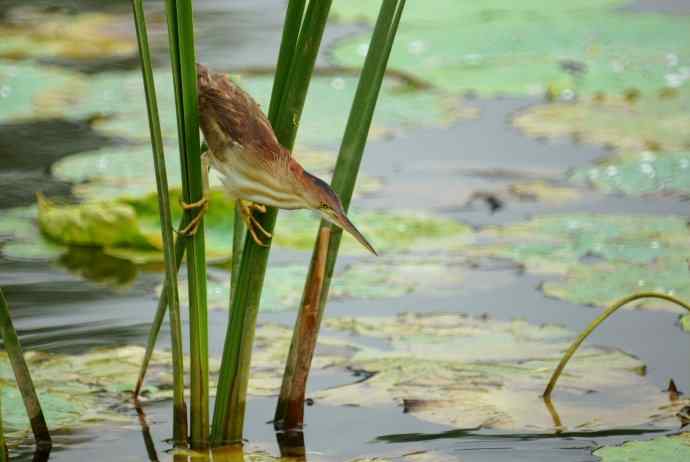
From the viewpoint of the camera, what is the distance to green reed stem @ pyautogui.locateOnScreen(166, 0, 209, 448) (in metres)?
2.05

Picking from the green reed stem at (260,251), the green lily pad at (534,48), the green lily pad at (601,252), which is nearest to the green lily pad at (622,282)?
the green lily pad at (601,252)

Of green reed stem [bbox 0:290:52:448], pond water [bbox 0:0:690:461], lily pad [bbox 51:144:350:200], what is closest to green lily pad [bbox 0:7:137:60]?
pond water [bbox 0:0:690:461]

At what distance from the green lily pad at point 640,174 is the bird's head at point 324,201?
240cm

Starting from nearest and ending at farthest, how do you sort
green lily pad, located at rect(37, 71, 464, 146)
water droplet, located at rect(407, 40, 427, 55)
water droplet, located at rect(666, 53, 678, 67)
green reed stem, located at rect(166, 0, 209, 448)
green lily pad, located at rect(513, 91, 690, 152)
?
1. green reed stem, located at rect(166, 0, 209, 448)
2. green lily pad, located at rect(513, 91, 690, 152)
3. green lily pad, located at rect(37, 71, 464, 146)
4. water droplet, located at rect(666, 53, 678, 67)
5. water droplet, located at rect(407, 40, 427, 55)

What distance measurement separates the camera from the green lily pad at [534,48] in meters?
5.73

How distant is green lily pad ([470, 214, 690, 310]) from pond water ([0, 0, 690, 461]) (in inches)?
0.4

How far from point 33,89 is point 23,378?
361 centimetres

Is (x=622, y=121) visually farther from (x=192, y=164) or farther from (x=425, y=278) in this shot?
(x=192, y=164)

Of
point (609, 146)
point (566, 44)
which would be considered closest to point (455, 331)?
point (609, 146)

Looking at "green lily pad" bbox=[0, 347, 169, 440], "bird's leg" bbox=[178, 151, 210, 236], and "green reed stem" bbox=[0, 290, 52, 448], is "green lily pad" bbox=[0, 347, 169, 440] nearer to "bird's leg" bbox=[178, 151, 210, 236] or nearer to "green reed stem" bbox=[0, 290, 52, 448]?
"green reed stem" bbox=[0, 290, 52, 448]

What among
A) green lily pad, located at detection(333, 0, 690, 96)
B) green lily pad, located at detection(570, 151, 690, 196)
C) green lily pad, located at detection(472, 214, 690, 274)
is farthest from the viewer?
green lily pad, located at detection(333, 0, 690, 96)

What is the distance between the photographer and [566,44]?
6.34 metres

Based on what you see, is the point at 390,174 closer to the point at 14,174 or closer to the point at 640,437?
the point at 14,174

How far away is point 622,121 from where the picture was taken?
518cm
